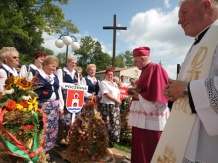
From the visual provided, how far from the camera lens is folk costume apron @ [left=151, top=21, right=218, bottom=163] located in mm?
1644

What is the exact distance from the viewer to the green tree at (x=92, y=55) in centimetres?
6378

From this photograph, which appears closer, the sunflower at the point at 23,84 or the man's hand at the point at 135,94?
the sunflower at the point at 23,84

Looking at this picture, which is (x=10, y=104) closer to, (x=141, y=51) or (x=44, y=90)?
(x=44, y=90)

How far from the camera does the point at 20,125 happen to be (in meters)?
2.66

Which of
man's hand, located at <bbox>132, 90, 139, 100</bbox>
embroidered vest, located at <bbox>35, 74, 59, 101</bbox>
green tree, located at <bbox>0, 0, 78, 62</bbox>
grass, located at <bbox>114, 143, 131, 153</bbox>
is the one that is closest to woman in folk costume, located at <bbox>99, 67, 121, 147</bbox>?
grass, located at <bbox>114, 143, 131, 153</bbox>

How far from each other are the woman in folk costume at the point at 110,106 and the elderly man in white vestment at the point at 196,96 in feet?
11.6

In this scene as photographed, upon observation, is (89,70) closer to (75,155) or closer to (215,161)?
(75,155)

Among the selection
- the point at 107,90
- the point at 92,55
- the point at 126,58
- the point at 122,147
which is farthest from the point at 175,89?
the point at 126,58

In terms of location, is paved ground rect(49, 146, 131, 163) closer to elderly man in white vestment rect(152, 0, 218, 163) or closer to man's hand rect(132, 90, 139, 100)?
man's hand rect(132, 90, 139, 100)

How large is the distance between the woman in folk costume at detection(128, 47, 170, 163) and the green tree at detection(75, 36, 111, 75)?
5990cm

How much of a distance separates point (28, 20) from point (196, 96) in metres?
20.3

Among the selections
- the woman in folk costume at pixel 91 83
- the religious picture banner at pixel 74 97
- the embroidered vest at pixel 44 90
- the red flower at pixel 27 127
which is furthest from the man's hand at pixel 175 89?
→ the woman in folk costume at pixel 91 83

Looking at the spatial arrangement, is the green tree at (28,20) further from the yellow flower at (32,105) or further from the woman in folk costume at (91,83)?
the yellow flower at (32,105)

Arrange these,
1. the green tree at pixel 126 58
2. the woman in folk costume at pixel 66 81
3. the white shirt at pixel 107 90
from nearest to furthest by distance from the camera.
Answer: the woman in folk costume at pixel 66 81
the white shirt at pixel 107 90
the green tree at pixel 126 58
